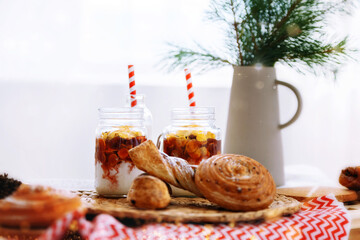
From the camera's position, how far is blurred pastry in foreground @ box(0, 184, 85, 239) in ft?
1.71

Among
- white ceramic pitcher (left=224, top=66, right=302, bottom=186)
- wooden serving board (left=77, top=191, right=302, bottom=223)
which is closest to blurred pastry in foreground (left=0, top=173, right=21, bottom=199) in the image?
wooden serving board (left=77, top=191, right=302, bottom=223)

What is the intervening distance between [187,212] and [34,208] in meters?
0.34

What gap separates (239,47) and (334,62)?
0.93ft

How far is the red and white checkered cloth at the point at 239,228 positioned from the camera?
64 centimetres

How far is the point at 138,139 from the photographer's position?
0.97 meters

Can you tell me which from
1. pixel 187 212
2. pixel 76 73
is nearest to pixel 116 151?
pixel 187 212

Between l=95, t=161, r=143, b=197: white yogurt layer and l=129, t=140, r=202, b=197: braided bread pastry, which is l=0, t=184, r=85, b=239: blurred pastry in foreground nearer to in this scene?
l=129, t=140, r=202, b=197: braided bread pastry

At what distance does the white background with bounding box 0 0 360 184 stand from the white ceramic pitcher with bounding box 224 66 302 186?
80 centimetres

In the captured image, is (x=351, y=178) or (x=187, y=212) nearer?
(x=187, y=212)

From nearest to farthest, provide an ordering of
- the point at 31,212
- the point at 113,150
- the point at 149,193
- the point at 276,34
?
the point at 31,212
the point at 149,193
the point at 113,150
the point at 276,34

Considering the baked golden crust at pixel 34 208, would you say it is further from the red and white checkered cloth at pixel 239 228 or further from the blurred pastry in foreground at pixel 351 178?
the blurred pastry in foreground at pixel 351 178

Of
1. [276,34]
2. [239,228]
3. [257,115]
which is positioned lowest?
[239,228]

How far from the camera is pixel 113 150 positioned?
3.13 ft

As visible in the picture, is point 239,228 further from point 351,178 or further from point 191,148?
point 351,178
